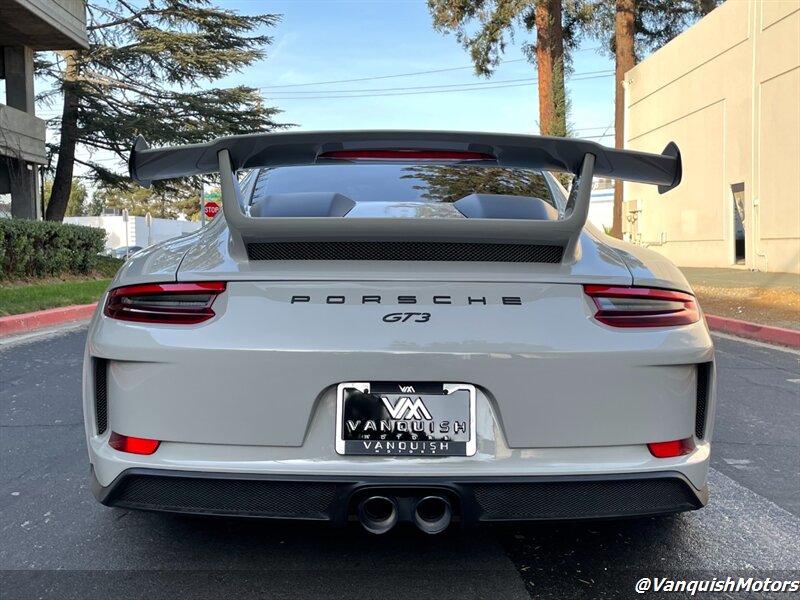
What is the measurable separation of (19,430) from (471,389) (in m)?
3.35

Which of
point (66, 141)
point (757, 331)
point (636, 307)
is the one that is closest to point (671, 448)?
point (636, 307)

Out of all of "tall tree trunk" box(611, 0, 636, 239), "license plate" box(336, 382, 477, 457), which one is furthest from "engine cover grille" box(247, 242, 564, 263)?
"tall tree trunk" box(611, 0, 636, 239)

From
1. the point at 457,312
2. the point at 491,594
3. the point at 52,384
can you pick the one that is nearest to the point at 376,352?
the point at 457,312

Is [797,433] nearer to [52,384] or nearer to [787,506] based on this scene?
[787,506]

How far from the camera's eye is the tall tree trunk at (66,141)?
23375 millimetres

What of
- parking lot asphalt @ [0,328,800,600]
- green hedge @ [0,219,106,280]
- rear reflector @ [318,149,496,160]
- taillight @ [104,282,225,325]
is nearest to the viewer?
taillight @ [104,282,225,325]

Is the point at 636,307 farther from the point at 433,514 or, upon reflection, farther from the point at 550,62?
the point at 550,62

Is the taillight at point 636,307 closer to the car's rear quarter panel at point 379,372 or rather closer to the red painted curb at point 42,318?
the car's rear quarter panel at point 379,372

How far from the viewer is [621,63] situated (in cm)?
2608

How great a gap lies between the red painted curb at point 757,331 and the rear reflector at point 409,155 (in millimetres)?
6587

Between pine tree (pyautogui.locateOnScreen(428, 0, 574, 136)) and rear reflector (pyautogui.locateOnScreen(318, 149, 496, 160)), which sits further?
pine tree (pyautogui.locateOnScreen(428, 0, 574, 136))

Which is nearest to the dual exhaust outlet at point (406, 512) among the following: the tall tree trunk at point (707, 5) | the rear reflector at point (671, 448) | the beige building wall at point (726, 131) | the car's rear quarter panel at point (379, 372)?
the car's rear quarter panel at point (379, 372)

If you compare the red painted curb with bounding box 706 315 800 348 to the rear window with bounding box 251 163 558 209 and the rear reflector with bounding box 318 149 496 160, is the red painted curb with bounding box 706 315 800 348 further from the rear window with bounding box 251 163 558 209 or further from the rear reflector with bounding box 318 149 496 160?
the rear reflector with bounding box 318 149 496 160

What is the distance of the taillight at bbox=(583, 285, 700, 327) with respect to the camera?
222 centimetres
